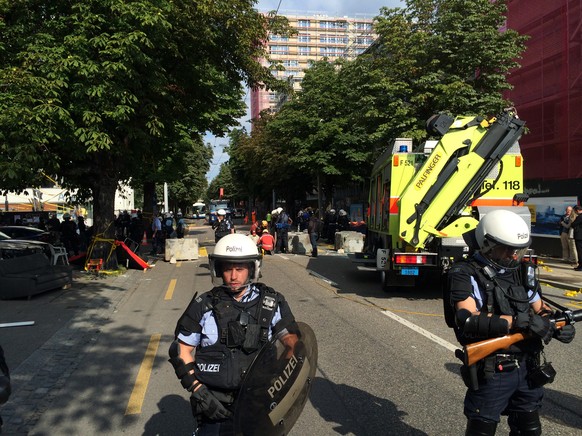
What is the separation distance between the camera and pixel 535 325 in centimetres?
260

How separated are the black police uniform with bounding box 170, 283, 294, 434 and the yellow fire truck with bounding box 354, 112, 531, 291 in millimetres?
6656

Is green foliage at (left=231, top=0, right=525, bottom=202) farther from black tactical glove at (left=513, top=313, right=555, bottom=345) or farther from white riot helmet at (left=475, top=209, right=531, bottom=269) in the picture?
black tactical glove at (left=513, top=313, right=555, bottom=345)

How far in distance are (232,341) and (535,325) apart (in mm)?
1598

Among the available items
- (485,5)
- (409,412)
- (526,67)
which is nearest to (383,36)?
(485,5)

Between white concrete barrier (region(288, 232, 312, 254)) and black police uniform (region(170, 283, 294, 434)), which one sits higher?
black police uniform (region(170, 283, 294, 434))

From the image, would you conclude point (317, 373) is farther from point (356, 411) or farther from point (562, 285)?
point (562, 285)

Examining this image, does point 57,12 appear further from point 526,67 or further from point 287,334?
point 526,67

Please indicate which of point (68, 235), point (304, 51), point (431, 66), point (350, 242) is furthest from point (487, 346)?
point (304, 51)

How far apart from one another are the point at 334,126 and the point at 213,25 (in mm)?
16205

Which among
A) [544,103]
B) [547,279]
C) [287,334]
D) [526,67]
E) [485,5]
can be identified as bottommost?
[547,279]

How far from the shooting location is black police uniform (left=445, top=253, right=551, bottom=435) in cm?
270

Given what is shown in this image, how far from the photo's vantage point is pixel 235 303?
8.82ft

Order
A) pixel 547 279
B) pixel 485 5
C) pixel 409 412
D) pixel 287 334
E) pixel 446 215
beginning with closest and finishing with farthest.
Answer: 1. pixel 287 334
2. pixel 409 412
3. pixel 446 215
4. pixel 547 279
5. pixel 485 5

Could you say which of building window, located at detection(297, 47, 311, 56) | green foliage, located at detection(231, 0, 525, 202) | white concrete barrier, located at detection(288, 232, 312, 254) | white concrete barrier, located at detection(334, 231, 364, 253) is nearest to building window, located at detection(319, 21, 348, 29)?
building window, located at detection(297, 47, 311, 56)
